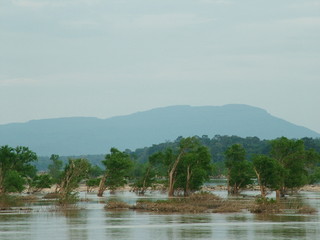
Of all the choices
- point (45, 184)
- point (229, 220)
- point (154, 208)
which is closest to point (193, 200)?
point (154, 208)

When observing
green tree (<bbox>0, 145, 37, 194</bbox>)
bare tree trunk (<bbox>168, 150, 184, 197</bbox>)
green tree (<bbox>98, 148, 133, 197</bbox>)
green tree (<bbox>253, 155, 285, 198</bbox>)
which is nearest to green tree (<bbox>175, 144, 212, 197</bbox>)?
bare tree trunk (<bbox>168, 150, 184, 197</bbox>)

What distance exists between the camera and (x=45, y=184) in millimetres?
102188

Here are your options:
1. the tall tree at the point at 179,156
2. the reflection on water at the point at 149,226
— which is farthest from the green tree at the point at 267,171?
the reflection on water at the point at 149,226

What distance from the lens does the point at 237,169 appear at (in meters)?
105

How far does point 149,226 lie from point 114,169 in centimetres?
4952

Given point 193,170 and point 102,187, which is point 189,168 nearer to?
point 193,170

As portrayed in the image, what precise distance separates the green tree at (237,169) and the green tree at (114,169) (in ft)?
49.8

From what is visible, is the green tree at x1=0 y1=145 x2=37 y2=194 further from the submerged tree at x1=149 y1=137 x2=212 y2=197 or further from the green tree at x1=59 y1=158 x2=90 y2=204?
the submerged tree at x1=149 y1=137 x2=212 y2=197

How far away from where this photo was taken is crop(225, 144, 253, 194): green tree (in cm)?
10438

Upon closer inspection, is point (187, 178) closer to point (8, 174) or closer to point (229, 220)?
point (8, 174)

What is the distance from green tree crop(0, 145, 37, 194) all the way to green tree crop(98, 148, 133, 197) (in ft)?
38.8

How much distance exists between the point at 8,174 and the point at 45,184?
20535 mm

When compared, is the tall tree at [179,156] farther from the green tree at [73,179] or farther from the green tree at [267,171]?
the green tree at [73,179]

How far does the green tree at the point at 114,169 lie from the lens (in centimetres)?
9881
